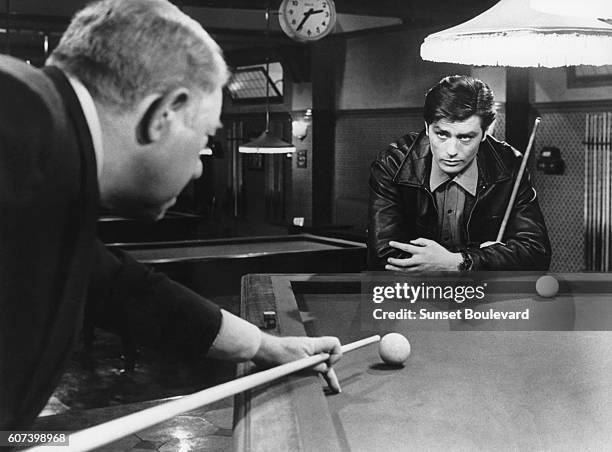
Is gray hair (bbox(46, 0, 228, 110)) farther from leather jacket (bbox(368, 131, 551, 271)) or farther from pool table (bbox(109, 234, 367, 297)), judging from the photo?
pool table (bbox(109, 234, 367, 297))

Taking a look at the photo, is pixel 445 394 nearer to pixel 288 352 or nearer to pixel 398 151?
pixel 288 352

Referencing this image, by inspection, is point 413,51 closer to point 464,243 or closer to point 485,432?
point 464,243

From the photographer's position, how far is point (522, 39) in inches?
91.8

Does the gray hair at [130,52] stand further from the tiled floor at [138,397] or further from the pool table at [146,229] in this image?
the pool table at [146,229]

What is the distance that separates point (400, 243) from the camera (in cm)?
356

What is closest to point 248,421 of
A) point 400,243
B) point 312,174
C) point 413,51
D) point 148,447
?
point 148,447

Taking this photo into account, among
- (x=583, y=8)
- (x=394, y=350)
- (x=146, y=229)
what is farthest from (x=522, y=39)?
(x=146, y=229)

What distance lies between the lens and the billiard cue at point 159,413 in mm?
1223

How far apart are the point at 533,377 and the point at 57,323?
1.28m

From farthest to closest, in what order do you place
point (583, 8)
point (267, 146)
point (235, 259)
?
point (267, 146) < point (235, 259) < point (583, 8)

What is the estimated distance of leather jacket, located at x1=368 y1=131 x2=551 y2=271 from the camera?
3.61 m

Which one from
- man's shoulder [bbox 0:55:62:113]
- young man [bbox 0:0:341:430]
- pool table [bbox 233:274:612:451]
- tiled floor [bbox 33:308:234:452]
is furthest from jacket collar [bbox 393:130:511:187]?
man's shoulder [bbox 0:55:62:113]

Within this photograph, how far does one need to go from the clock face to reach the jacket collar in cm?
319

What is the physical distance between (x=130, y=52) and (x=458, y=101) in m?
2.37
